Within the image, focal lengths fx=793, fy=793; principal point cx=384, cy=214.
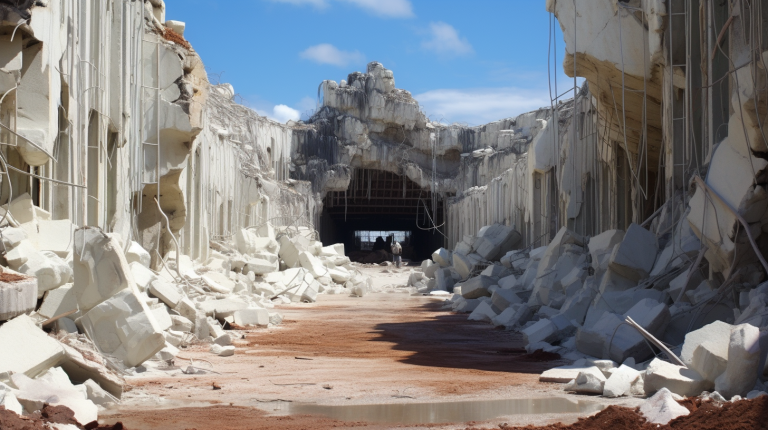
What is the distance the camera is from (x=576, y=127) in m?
14.4

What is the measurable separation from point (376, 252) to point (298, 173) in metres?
7.46

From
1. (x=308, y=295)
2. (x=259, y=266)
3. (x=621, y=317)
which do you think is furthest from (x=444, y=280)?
(x=621, y=317)

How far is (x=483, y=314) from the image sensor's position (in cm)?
1186

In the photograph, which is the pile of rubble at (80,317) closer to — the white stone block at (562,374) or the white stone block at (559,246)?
the white stone block at (562,374)

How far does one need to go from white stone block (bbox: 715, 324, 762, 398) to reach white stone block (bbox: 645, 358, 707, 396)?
221 mm

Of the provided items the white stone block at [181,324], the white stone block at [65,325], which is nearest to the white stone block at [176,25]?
the white stone block at [181,324]

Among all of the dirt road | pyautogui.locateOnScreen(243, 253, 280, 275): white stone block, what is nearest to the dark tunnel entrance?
pyautogui.locateOnScreen(243, 253, 280, 275): white stone block

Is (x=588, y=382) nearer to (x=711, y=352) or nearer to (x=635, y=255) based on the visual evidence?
(x=711, y=352)

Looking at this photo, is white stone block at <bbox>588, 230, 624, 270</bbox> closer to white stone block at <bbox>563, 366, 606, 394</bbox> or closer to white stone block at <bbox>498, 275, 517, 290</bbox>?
white stone block at <bbox>498, 275, 517, 290</bbox>

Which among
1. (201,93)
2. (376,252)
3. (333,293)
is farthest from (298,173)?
(201,93)

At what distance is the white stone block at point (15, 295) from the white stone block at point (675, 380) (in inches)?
162

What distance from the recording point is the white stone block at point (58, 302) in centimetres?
638

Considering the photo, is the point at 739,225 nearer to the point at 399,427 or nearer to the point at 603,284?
the point at 603,284

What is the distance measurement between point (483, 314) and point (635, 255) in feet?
12.3
